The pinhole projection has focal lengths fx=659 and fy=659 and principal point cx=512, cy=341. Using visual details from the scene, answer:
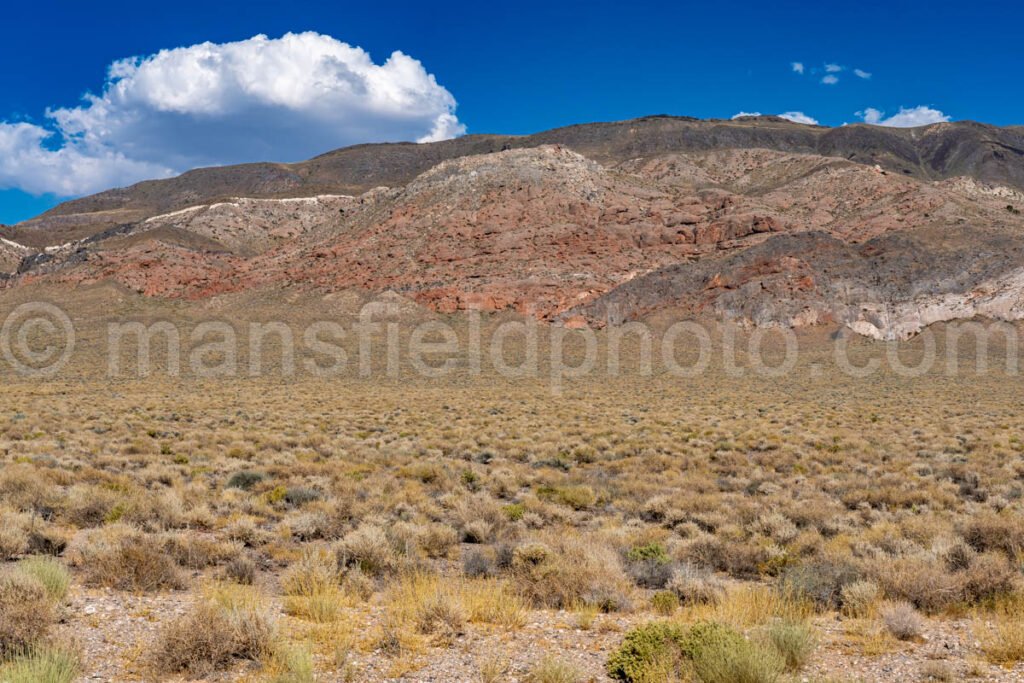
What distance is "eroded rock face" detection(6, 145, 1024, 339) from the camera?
6066 cm

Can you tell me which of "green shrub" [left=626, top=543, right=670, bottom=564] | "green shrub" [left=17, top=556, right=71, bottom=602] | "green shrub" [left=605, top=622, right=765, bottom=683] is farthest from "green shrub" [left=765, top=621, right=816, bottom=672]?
"green shrub" [left=17, top=556, right=71, bottom=602]

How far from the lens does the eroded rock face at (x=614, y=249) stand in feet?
199

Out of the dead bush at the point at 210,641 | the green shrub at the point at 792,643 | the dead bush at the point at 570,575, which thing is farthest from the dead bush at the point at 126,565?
the green shrub at the point at 792,643

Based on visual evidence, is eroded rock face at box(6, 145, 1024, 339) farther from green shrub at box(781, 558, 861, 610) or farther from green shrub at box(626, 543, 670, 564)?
green shrub at box(781, 558, 861, 610)

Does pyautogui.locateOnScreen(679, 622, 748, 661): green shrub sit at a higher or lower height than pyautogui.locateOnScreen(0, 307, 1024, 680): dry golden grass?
higher

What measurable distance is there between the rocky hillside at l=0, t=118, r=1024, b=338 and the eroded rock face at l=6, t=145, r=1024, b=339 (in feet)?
0.71

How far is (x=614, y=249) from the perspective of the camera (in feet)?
235

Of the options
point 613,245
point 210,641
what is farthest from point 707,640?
point 613,245

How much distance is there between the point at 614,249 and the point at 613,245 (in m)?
0.76

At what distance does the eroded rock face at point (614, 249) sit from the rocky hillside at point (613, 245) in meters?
0.22

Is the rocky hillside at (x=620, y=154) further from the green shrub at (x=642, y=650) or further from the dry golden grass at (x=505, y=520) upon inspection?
A: the green shrub at (x=642, y=650)

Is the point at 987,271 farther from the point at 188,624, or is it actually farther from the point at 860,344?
the point at 188,624

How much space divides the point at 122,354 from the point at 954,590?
175ft

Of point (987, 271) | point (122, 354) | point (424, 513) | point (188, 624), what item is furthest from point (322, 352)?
point (987, 271)
